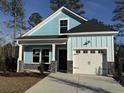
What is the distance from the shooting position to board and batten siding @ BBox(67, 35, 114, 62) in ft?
67.9

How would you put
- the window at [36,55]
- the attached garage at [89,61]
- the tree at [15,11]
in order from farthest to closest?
the tree at [15,11] → the window at [36,55] → the attached garage at [89,61]

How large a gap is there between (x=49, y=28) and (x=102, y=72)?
781cm

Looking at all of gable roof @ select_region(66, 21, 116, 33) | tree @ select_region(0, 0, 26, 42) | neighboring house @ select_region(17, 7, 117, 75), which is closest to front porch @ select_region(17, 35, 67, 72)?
neighboring house @ select_region(17, 7, 117, 75)

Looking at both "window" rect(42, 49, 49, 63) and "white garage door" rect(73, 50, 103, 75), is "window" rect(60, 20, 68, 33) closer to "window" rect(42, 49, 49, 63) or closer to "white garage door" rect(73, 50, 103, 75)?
"window" rect(42, 49, 49, 63)

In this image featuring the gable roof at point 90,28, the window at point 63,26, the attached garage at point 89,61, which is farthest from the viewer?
the window at point 63,26

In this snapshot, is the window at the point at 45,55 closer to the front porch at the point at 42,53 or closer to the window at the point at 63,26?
the front porch at the point at 42,53

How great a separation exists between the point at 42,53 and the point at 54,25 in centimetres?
324

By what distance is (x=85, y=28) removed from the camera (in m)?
22.2

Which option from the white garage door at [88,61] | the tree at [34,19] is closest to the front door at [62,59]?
the white garage door at [88,61]

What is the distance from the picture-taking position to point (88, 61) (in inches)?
857

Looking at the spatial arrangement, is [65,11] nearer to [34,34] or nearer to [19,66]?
[34,34]

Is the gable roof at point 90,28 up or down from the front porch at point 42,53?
up

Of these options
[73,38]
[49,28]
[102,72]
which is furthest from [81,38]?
[49,28]

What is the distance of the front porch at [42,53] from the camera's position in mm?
23391
